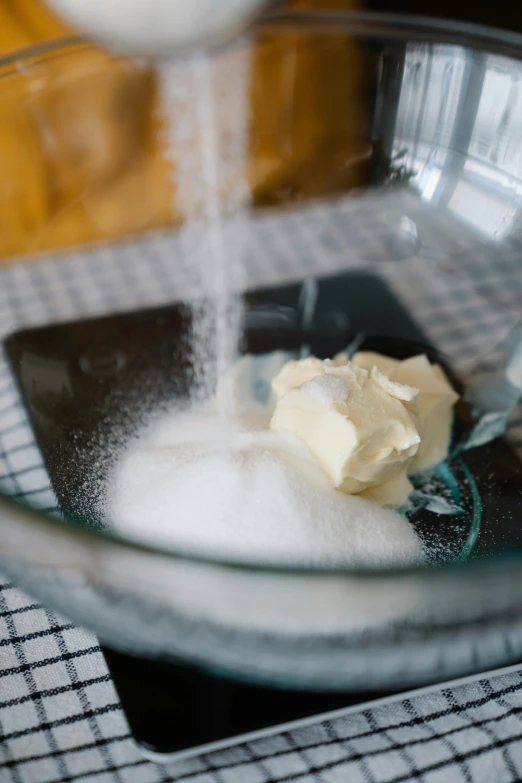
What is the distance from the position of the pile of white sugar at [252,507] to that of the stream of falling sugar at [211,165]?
0.72ft

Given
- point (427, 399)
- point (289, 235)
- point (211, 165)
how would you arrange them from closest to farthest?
1. point (427, 399)
2. point (211, 165)
3. point (289, 235)

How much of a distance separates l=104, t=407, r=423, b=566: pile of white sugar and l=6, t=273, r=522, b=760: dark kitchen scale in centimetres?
4

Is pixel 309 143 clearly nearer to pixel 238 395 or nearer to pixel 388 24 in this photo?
pixel 388 24

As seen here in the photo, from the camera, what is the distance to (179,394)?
2.13ft

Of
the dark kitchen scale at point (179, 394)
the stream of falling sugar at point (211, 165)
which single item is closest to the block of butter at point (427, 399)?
the dark kitchen scale at point (179, 394)

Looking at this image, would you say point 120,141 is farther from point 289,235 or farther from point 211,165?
point 289,235

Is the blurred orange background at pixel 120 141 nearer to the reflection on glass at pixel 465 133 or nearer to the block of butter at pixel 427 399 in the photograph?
the reflection on glass at pixel 465 133

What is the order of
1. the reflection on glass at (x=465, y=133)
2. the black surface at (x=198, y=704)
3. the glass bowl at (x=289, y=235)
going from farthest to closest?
1. the reflection on glass at (x=465, y=133)
2. the glass bowl at (x=289, y=235)
3. the black surface at (x=198, y=704)

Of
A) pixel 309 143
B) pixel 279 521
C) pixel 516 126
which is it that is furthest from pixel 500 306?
pixel 279 521

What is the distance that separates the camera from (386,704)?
0.46m

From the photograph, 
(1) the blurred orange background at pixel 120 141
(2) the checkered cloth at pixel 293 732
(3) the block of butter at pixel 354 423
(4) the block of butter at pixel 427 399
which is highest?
(1) the blurred orange background at pixel 120 141

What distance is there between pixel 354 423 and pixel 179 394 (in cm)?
20

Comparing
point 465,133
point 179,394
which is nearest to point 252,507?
point 179,394

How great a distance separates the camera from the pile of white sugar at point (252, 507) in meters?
0.46
